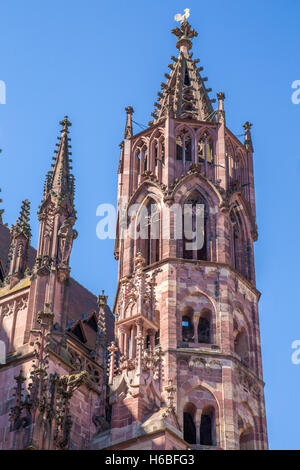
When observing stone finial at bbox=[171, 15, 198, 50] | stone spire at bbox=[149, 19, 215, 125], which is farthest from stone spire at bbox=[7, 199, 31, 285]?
stone finial at bbox=[171, 15, 198, 50]

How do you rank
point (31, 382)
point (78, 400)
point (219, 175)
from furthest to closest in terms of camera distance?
point (219, 175), point (78, 400), point (31, 382)

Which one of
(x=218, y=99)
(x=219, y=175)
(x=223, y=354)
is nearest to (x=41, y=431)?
(x=223, y=354)

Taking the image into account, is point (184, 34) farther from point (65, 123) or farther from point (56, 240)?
point (56, 240)

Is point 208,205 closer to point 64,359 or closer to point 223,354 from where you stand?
point 223,354

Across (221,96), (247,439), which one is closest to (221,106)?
(221,96)

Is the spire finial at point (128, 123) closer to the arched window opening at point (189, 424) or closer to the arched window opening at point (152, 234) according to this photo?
the arched window opening at point (152, 234)

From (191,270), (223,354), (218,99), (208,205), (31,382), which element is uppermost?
(218,99)

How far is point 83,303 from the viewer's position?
124ft

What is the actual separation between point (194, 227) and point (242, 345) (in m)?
3.92

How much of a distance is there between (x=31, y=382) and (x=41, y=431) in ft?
4.20

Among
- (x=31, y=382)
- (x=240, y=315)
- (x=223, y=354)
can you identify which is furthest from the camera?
(x=240, y=315)
